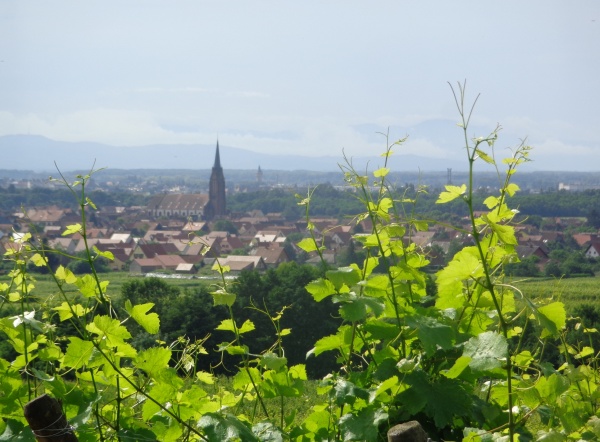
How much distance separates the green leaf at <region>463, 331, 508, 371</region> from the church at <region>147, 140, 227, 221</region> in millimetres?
94841

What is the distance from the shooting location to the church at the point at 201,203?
98200mm

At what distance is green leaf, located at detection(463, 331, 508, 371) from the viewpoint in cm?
99

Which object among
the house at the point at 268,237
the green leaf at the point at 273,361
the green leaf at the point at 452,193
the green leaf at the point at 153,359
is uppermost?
the green leaf at the point at 452,193

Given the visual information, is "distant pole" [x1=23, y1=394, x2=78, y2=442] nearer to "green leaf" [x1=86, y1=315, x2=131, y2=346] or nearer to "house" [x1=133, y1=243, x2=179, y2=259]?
"green leaf" [x1=86, y1=315, x2=131, y2=346]

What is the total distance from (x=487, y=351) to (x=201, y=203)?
10303cm

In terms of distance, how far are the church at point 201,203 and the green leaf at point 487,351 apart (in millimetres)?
94841

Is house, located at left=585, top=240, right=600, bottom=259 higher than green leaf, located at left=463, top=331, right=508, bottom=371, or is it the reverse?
green leaf, located at left=463, top=331, right=508, bottom=371

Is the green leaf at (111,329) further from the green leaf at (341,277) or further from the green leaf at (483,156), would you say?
the green leaf at (483,156)

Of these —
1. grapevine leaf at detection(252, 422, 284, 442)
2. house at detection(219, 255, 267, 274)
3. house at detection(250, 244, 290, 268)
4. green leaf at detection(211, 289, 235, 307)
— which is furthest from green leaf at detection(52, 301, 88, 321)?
house at detection(250, 244, 290, 268)

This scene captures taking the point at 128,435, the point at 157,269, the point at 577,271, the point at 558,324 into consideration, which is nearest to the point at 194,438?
the point at 128,435

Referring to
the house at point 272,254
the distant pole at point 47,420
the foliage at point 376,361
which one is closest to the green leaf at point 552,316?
the foliage at point 376,361

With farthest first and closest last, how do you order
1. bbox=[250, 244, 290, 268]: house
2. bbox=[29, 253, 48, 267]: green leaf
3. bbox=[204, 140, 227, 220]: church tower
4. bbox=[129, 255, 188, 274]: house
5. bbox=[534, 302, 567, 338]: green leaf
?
bbox=[204, 140, 227, 220]: church tower < bbox=[250, 244, 290, 268]: house < bbox=[129, 255, 188, 274]: house < bbox=[29, 253, 48, 267]: green leaf < bbox=[534, 302, 567, 338]: green leaf

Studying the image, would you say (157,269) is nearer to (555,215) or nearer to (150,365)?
(555,215)

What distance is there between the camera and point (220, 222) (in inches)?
3452
